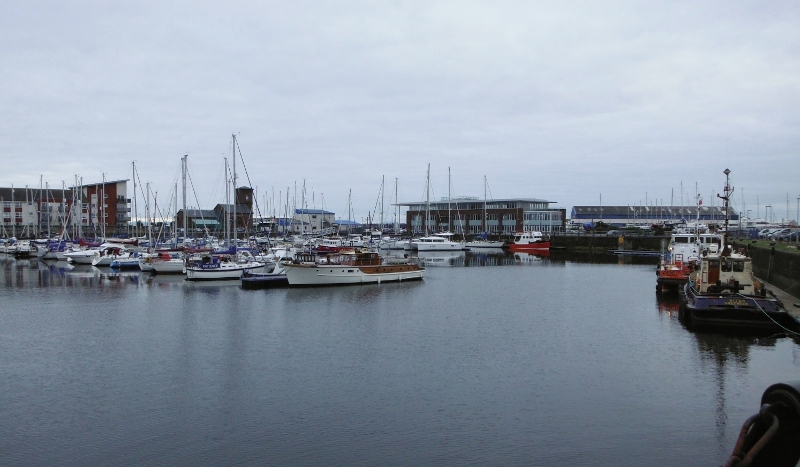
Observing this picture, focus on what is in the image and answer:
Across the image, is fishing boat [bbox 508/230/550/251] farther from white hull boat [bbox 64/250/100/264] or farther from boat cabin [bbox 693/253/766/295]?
boat cabin [bbox 693/253/766/295]

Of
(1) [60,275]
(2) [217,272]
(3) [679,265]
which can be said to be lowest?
(1) [60,275]

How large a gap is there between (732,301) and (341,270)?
86.4 feet

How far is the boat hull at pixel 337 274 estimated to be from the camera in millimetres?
44719

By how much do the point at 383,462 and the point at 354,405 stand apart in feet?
12.6

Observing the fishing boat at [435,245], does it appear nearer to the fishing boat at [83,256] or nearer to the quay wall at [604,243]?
the quay wall at [604,243]

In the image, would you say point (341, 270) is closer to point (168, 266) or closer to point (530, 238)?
point (168, 266)

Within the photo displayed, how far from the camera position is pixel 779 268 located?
130 feet

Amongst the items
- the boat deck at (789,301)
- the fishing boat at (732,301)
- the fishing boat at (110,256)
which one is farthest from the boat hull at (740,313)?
the fishing boat at (110,256)

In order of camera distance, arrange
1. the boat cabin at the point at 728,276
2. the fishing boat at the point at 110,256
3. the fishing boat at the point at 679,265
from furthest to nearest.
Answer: the fishing boat at the point at 110,256, the fishing boat at the point at 679,265, the boat cabin at the point at 728,276

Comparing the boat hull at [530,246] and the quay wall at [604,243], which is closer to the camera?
the quay wall at [604,243]

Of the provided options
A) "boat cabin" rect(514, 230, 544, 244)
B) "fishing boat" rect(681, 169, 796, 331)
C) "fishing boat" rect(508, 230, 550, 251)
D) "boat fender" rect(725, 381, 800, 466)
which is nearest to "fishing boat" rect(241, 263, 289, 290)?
"fishing boat" rect(681, 169, 796, 331)

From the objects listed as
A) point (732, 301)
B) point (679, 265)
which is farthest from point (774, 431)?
point (679, 265)

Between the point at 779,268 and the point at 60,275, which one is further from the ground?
the point at 779,268

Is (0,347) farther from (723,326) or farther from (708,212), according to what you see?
(708,212)
